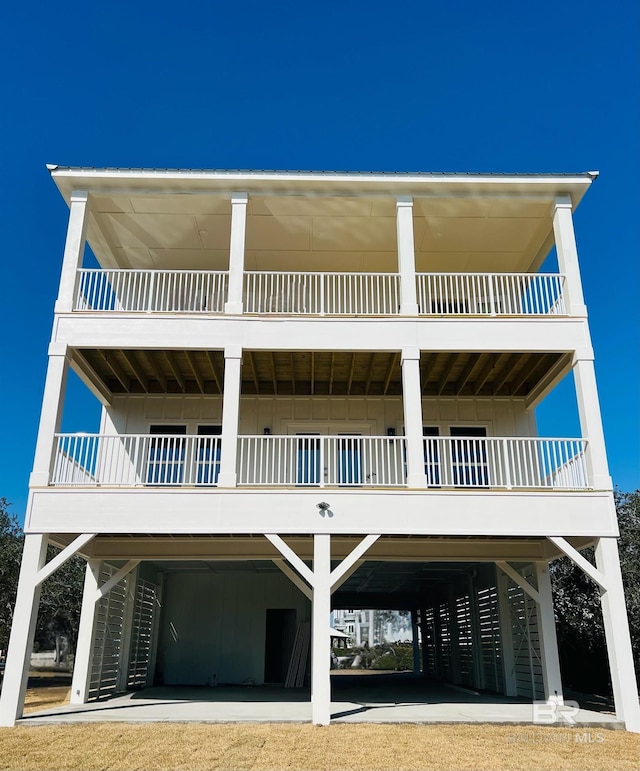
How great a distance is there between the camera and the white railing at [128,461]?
429 inches

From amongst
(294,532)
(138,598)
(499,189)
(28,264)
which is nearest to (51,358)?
(294,532)

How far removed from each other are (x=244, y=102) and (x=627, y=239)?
15752 mm

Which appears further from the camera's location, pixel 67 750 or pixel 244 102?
pixel 244 102

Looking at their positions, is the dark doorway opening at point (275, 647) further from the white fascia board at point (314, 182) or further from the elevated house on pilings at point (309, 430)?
the white fascia board at point (314, 182)

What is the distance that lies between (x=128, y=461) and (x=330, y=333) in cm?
530

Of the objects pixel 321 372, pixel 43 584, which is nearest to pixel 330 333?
pixel 321 372

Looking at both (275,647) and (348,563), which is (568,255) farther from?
(275,647)

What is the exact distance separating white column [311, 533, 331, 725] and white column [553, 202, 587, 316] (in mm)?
6535

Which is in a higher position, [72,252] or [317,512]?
[72,252]

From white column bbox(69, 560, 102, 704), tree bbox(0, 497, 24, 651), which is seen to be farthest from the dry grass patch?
tree bbox(0, 497, 24, 651)

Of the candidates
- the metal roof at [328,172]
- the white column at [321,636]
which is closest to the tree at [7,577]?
the metal roof at [328,172]

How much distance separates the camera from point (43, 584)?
61.5 feet

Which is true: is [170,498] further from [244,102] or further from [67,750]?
[244,102]

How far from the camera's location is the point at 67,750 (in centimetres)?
724
